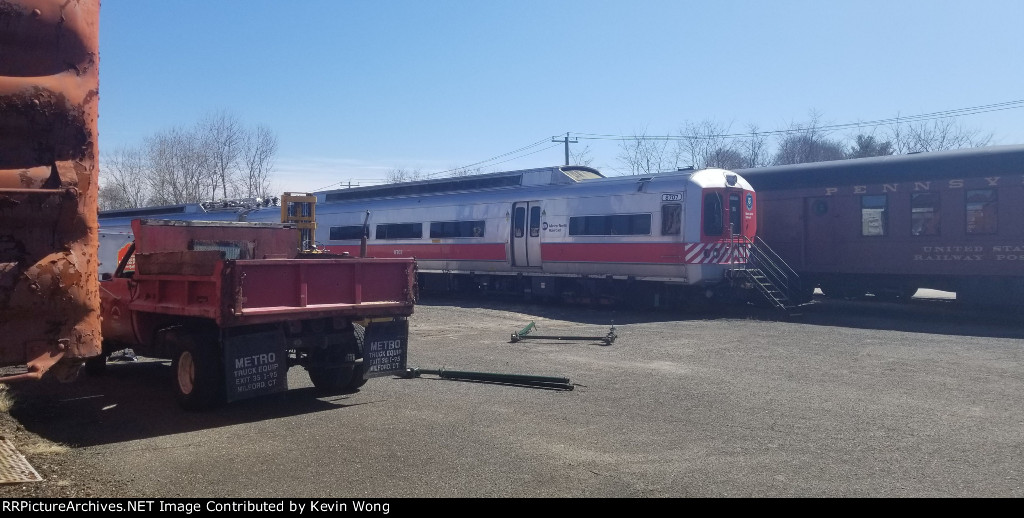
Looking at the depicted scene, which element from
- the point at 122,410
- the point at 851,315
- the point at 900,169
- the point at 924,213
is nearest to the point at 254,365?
the point at 122,410

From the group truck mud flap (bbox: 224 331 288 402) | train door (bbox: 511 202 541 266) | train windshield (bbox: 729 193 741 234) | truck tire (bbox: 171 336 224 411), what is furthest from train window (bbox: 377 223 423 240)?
truck mud flap (bbox: 224 331 288 402)

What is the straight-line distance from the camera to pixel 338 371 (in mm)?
9789

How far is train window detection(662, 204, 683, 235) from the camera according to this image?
19.0 m

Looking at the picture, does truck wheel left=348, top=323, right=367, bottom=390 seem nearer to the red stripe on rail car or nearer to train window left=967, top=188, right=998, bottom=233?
the red stripe on rail car

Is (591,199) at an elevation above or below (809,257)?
above

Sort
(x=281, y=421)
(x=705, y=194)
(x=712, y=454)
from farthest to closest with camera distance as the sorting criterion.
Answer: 1. (x=705, y=194)
2. (x=281, y=421)
3. (x=712, y=454)

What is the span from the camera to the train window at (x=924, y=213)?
18109mm

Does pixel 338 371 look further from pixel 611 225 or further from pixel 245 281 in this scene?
pixel 611 225

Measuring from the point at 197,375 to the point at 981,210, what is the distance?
16016mm
